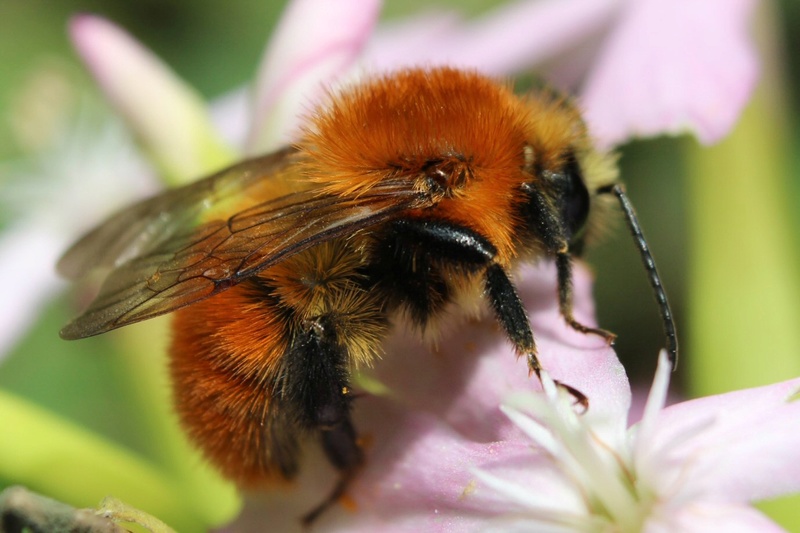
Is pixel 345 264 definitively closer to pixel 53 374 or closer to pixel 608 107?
pixel 608 107

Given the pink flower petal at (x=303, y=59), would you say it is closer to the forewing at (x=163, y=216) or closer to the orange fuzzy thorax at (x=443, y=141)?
the forewing at (x=163, y=216)

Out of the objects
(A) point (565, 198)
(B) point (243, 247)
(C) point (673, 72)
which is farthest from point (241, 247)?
(C) point (673, 72)

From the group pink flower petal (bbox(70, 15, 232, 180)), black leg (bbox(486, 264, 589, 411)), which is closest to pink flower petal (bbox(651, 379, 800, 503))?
black leg (bbox(486, 264, 589, 411))

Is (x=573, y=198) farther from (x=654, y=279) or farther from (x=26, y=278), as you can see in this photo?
(x=26, y=278)

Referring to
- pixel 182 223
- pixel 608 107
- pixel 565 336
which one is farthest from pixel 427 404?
pixel 608 107

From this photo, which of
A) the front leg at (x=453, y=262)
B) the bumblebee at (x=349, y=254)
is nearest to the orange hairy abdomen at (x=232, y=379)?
the bumblebee at (x=349, y=254)

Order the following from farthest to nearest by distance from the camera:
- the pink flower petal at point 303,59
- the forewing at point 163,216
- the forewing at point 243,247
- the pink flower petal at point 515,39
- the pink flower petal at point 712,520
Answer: the pink flower petal at point 515,39
the pink flower petal at point 303,59
the forewing at point 163,216
the forewing at point 243,247
the pink flower petal at point 712,520

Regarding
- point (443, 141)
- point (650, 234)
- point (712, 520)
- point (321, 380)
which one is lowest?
point (650, 234)
